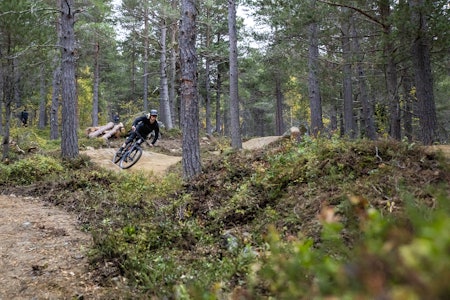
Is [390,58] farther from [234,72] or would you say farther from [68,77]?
[68,77]

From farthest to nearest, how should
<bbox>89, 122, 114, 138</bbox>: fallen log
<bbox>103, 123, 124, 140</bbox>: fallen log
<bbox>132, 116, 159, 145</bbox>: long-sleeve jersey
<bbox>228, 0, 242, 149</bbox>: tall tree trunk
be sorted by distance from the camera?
<bbox>103, 123, 124, 140</bbox>: fallen log → <bbox>89, 122, 114, 138</bbox>: fallen log → <bbox>228, 0, 242, 149</bbox>: tall tree trunk → <bbox>132, 116, 159, 145</bbox>: long-sleeve jersey

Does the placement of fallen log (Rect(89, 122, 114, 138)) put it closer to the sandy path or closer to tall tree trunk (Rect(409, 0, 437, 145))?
the sandy path

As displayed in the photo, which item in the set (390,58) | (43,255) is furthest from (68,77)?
(390,58)

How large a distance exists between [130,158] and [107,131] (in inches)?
354

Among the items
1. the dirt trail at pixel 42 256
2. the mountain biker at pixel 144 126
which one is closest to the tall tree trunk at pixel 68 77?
the mountain biker at pixel 144 126

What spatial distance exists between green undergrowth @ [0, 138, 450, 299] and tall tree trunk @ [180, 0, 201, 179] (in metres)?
0.61

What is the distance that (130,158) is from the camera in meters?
12.1

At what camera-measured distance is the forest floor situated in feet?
12.4

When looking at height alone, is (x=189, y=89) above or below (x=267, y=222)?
above

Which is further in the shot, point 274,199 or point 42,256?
point 274,199

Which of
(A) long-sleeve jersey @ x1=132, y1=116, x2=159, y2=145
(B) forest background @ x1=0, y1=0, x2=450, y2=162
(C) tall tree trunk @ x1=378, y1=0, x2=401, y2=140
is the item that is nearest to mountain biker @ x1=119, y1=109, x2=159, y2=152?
(A) long-sleeve jersey @ x1=132, y1=116, x2=159, y2=145

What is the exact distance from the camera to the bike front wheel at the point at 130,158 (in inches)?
470

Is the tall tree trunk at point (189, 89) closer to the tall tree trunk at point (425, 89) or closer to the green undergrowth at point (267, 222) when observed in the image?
the green undergrowth at point (267, 222)

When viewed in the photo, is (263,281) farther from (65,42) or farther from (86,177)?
(65,42)
